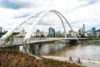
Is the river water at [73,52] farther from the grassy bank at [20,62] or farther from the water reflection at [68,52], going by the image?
the grassy bank at [20,62]

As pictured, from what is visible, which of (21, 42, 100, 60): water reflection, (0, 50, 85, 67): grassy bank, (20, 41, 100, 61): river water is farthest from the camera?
(20, 41, 100, 61): river water

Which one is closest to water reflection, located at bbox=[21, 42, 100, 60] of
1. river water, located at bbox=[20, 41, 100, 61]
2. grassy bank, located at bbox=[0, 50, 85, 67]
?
river water, located at bbox=[20, 41, 100, 61]

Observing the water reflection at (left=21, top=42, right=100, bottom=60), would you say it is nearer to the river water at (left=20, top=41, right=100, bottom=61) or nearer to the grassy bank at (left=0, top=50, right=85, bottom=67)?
the river water at (left=20, top=41, right=100, bottom=61)

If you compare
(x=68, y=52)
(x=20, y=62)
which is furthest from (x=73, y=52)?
(x=20, y=62)

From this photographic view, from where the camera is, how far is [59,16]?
4256 centimetres

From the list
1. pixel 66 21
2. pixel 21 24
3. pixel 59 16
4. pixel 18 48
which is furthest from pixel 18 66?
pixel 66 21

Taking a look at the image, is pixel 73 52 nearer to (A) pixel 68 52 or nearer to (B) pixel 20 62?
(A) pixel 68 52

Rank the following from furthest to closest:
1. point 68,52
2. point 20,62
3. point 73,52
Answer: point 68,52, point 73,52, point 20,62

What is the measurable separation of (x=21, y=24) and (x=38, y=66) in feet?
75.3

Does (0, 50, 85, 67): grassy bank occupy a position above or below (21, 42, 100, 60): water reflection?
above

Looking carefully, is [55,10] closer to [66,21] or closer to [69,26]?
[66,21]

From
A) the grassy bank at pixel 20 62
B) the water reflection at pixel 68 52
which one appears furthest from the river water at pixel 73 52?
the grassy bank at pixel 20 62

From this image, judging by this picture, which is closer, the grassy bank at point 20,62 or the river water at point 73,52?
the grassy bank at point 20,62

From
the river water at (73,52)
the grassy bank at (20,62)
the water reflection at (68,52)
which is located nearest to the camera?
the grassy bank at (20,62)
